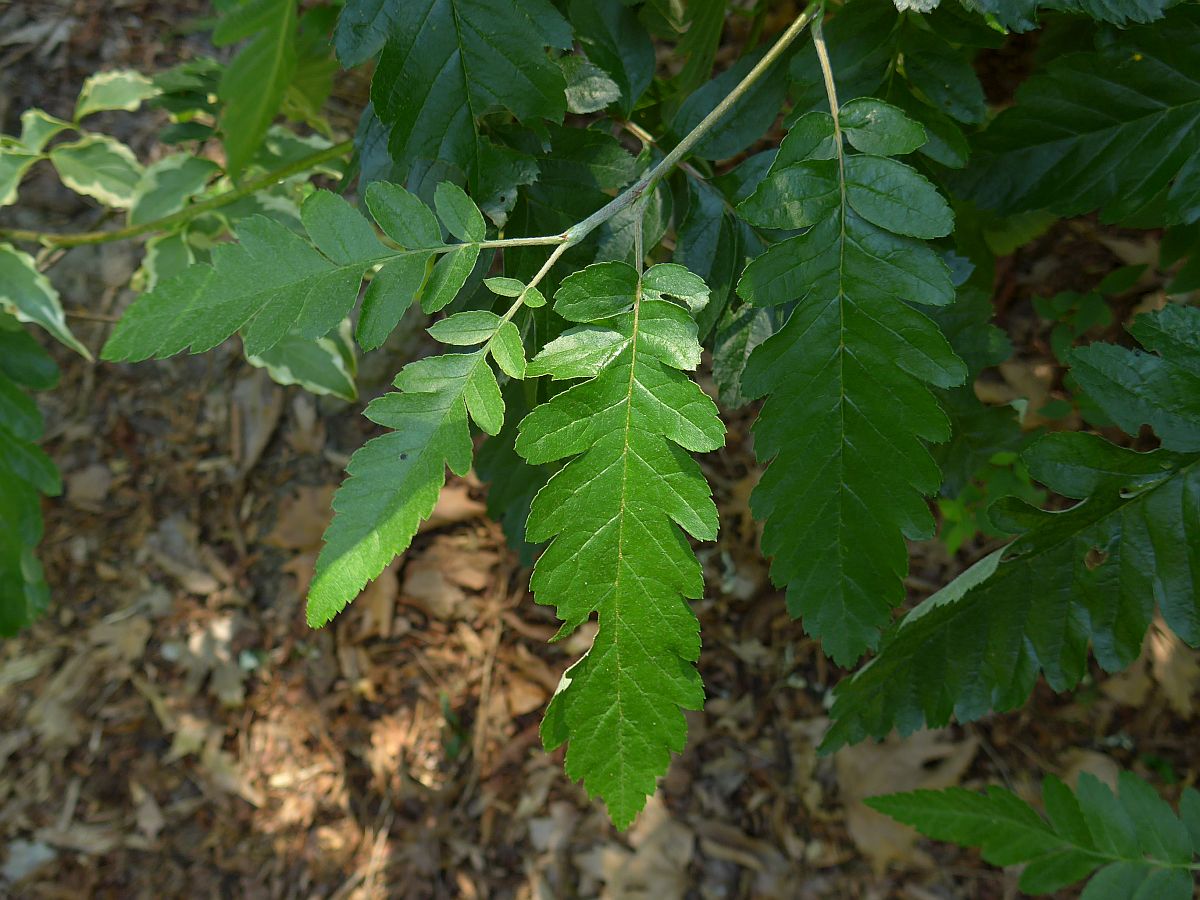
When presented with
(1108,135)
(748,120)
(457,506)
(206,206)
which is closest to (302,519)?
(457,506)

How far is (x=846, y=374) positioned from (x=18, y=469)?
1.33 meters

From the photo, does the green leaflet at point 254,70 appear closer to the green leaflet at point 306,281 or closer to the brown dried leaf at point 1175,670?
the green leaflet at point 306,281

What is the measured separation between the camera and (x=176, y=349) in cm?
77

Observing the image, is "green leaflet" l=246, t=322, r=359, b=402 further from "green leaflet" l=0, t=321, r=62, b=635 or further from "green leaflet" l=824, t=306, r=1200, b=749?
"green leaflet" l=824, t=306, r=1200, b=749

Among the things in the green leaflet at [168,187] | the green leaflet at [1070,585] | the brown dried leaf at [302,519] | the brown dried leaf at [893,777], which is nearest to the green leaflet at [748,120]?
the green leaflet at [1070,585]

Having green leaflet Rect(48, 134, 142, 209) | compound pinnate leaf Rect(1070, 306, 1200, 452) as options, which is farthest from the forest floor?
compound pinnate leaf Rect(1070, 306, 1200, 452)

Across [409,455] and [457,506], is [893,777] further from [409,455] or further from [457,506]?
[409,455]

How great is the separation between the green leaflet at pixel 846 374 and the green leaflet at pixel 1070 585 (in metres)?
0.23

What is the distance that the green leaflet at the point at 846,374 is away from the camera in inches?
31.5

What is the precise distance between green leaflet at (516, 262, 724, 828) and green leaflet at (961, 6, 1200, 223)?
0.57 meters

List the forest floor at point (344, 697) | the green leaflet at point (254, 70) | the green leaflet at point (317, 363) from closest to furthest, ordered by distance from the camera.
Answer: the green leaflet at point (254, 70), the green leaflet at point (317, 363), the forest floor at point (344, 697)

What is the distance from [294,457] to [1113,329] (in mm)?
2173

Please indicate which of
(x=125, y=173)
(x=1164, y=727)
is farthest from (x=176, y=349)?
(x=1164, y=727)

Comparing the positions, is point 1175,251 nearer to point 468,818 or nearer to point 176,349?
point 176,349
